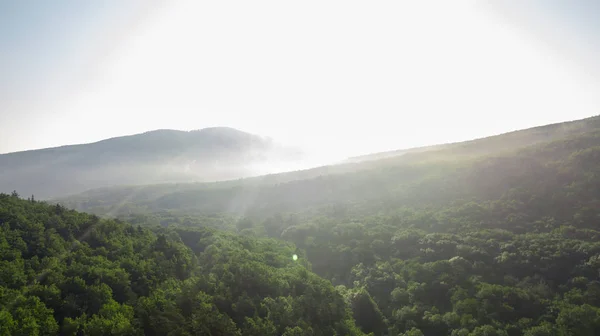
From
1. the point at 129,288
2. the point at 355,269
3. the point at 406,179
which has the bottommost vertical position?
the point at 355,269

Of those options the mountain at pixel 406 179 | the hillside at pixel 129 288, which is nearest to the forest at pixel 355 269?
the hillside at pixel 129 288

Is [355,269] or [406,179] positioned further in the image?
[406,179]

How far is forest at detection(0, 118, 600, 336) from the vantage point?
3438cm

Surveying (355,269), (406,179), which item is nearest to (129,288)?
(355,269)

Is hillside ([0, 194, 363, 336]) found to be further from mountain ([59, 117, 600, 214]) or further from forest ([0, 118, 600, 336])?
mountain ([59, 117, 600, 214])

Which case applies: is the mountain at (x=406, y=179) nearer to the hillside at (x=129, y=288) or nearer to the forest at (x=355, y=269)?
the forest at (x=355, y=269)

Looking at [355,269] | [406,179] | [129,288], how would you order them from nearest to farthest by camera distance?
[129,288]
[355,269]
[406,179]

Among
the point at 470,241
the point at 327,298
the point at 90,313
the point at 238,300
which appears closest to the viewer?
the point at 90,313

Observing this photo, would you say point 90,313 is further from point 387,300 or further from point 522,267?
point 522,267

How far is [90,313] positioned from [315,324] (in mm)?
26381

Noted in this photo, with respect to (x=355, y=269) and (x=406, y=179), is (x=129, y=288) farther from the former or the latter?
(x=406, y=179)

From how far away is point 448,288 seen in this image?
52.6 metres

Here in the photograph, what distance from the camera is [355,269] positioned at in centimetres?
6812

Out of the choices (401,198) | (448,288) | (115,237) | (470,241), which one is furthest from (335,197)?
(115,237)
